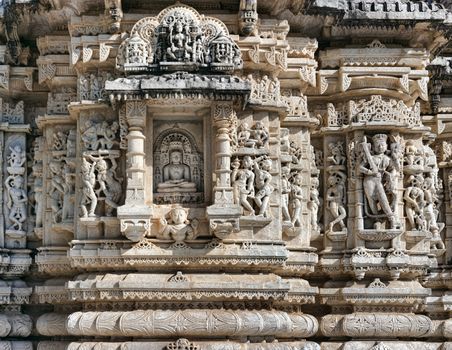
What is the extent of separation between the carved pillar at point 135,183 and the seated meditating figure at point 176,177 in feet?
1.48

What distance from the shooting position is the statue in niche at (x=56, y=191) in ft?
54.6

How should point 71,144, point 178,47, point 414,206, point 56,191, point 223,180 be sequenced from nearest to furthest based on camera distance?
point 223,180
point 178,47
point 71,144
point 56,191
point 414,206

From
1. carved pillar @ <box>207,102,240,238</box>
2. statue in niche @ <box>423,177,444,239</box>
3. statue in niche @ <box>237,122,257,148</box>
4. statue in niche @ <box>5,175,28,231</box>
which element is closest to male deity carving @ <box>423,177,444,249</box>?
statue in niche @ <box>423,177,444,239</box>

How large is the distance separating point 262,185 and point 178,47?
2.53 m

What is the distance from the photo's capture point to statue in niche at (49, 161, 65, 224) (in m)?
16.7

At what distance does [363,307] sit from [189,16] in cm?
585

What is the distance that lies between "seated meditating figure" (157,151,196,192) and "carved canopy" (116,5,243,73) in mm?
1443

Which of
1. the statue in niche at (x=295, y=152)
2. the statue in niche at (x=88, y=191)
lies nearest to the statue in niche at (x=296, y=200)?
the statue in niche at (x=295, y=152)

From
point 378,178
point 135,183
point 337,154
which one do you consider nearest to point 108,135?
point 135,183

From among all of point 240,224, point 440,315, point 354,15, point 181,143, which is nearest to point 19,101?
point 181,143

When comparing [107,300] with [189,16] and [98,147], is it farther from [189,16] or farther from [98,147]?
[189,16]

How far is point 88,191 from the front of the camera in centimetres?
1574

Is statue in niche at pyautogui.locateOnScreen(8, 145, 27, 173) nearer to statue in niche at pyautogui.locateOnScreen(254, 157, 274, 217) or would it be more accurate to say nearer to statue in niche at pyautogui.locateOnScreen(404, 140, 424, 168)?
statue in niche at pyautogui.locateOnScreen(254, 157, 274, 217)

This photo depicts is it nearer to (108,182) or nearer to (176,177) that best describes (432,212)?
(176,177)
